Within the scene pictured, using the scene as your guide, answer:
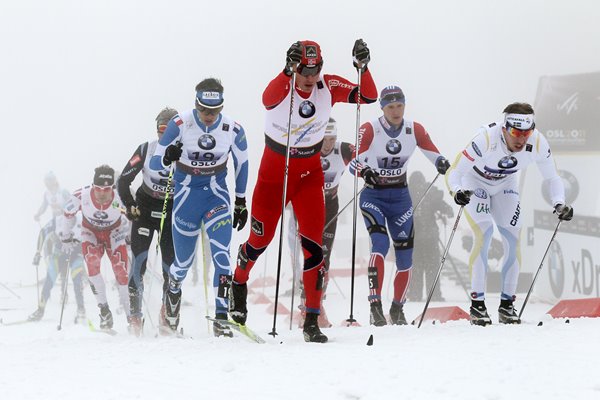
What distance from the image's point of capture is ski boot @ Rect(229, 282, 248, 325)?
6.12 metres

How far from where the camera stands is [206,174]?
7062mm

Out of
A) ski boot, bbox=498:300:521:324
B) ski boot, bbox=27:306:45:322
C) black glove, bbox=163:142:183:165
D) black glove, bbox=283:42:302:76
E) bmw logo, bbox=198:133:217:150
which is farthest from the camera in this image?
ski boot, bbox=27:306:45:322

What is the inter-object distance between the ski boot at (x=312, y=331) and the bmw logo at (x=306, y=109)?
1.54 metres

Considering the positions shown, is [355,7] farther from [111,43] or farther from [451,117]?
[451,117]

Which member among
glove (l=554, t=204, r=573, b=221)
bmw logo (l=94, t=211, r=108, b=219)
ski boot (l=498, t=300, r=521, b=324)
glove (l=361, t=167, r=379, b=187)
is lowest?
ski boot (l=498, t=300, r=521, b=324)

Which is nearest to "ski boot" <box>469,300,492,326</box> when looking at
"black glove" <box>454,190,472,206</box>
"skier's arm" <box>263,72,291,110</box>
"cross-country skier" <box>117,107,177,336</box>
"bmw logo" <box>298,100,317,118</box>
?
"black glove" <box>454,190,472,206</box>

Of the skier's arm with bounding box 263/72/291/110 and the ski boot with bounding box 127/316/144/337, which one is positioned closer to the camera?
the skier's arm with bounding box 263/72/291/110

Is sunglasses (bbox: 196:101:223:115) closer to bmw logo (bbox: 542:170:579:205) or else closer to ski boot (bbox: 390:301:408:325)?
ski boot (bbox: 390:301:408:325)

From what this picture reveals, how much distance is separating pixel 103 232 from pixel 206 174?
3.14 m

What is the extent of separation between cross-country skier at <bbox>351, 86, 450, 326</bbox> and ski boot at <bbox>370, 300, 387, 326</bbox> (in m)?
0.29

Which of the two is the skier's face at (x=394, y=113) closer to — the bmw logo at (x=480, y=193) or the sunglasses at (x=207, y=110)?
the bmw logo at (x=480, y=193)

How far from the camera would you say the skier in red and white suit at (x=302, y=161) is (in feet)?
19.2

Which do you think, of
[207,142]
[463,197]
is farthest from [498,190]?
[207,142]

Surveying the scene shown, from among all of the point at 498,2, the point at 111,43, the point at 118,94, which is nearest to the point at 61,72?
the point at 118,94
